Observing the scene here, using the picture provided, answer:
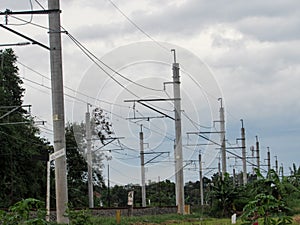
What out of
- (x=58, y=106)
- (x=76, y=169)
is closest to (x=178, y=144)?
A: (x=58, y=106)

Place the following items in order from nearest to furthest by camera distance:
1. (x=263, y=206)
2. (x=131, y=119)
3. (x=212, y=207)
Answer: (x=263, y=206) < (x=212, y=207) < (x=131, y=119)

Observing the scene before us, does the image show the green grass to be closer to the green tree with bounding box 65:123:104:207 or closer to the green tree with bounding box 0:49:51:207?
the green tree with bounding box 0:49:51:207

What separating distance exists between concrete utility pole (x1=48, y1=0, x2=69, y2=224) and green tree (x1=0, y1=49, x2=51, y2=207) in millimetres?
34035

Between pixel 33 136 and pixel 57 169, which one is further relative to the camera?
pixel 33 136

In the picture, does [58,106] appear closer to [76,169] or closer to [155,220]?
[155,220]

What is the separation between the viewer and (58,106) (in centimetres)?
2061

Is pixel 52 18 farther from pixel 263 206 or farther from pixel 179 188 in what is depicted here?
pixel 179 188

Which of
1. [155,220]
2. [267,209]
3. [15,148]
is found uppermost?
[15,148]

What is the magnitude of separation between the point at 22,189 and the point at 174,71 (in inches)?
903

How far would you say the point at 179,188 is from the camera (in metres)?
41.7

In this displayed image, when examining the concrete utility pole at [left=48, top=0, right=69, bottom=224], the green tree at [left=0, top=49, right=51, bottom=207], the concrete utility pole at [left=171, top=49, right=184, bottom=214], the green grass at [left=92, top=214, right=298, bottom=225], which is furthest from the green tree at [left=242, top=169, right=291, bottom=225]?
the green tree at [left=0, top=49, right=51, bottom=207]

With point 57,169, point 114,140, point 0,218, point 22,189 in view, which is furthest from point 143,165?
point 0,218

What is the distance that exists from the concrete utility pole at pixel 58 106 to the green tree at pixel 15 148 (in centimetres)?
3403

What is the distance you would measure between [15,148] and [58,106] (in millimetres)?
40047
